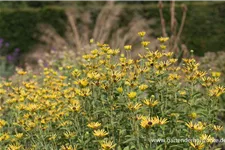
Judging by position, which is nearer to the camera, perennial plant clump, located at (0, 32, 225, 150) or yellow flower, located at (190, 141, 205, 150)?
yellow flower, located at (190, 141, 205, 150)

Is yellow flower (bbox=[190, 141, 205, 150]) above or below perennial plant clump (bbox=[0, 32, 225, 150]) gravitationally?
below

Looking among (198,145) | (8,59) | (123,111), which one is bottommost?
(198,145)

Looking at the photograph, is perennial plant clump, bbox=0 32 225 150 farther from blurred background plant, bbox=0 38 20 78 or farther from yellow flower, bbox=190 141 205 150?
blurred background plant, bbox=0 38 20 78

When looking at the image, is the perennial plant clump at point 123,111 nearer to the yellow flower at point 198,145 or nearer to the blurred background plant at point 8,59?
the yellow flower at point 198,145

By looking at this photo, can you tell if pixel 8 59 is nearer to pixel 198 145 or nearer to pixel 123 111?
pixel 123 111

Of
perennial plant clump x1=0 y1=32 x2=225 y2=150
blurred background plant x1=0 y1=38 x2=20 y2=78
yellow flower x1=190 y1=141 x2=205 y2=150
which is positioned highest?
blurred background plant x1=0 y1=38 x2=20 y2=78

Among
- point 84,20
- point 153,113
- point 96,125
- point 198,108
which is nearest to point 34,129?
point 96,125

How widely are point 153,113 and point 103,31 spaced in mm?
6494

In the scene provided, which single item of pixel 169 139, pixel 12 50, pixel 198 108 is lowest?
pixel 169 139

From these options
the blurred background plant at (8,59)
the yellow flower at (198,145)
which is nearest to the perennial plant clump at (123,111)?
the yellow flower at (198,145)

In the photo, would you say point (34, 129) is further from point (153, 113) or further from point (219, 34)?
point (219, 34)

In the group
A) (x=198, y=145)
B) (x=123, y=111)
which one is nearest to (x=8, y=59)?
(x=123, y=111)

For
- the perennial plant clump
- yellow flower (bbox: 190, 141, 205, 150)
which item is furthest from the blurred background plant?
yellow flower (bbox: 190, 141, 205, 150)

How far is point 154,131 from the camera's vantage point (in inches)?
93.1
